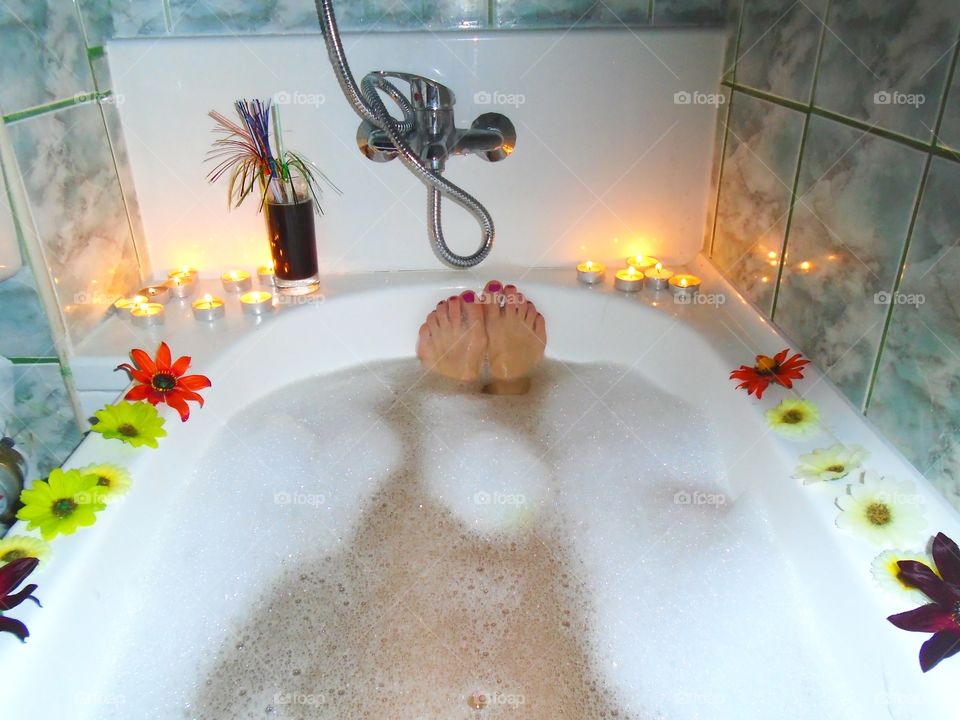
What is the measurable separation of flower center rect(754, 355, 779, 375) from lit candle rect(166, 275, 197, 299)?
0.94m

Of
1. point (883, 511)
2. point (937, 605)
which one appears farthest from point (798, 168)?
point (937, 605)

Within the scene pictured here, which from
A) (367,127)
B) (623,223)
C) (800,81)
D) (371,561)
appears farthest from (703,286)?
(371,561)

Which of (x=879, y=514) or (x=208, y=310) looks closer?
(x=879, y=514)

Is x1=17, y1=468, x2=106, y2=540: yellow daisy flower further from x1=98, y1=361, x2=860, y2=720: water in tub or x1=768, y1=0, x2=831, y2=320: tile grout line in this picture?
x1=768, y1=0, x2=831, y2=320: tile grout line

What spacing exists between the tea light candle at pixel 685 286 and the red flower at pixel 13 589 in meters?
0.99

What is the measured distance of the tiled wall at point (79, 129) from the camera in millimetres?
972

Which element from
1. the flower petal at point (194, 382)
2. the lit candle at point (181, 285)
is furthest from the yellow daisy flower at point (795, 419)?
the lit candle at point (181, 285)

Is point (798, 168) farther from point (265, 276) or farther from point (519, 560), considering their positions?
point (265, 276)

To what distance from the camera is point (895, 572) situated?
656mm

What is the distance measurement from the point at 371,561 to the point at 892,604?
571 mm

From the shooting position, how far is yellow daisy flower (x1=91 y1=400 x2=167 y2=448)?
854mm

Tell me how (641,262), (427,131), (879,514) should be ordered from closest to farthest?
1. (879,514)
2. (427,131)
3. (641,262)

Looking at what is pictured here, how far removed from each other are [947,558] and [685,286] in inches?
25.8

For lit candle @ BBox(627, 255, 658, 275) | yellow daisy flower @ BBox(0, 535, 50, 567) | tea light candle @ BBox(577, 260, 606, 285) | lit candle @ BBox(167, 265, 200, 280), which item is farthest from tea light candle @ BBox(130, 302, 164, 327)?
lit candle @ BBox(627, 255, 658, 275)
